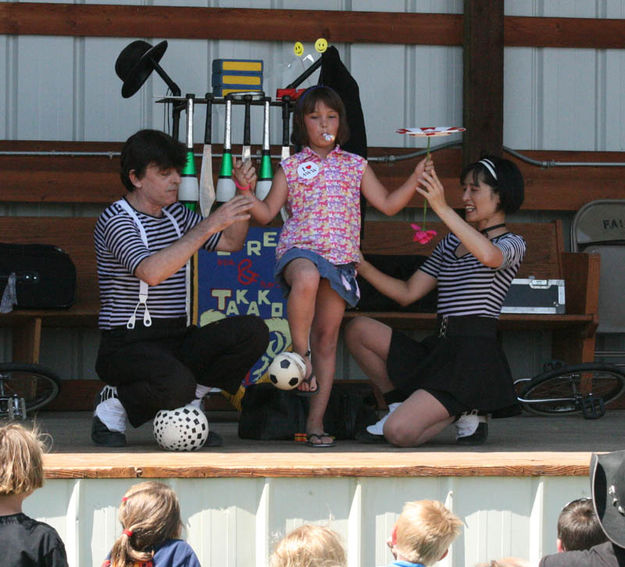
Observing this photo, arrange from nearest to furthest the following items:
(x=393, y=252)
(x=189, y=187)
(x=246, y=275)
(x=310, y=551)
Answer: (x=310, y=551), (x=189, y=187), (x=246, y=275), (x=393, y=252)

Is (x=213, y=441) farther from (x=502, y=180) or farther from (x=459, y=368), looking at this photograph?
(x=502, y=180)

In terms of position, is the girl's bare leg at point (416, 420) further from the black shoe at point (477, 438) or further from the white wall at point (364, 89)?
the white wall at point (364, 89)

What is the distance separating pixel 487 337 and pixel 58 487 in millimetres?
1778

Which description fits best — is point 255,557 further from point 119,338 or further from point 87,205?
point 87,205

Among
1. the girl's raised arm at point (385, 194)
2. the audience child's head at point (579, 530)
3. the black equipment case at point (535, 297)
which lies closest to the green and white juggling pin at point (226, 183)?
the girl's raised arm at point (385, 194)

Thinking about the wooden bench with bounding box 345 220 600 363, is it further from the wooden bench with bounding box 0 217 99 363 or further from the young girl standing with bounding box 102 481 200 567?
the young girl standing with bounding box 102 481 200 567

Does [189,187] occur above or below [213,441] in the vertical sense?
above

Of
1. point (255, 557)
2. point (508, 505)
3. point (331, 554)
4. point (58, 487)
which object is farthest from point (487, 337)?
point (331, 554)

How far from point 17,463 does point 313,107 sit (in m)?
2.12

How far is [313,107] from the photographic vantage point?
426cm

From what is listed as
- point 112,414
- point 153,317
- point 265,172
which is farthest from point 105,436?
point 265,172

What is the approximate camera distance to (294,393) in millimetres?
4285

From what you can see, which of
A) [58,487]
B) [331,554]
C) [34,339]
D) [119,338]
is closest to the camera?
[331,554]

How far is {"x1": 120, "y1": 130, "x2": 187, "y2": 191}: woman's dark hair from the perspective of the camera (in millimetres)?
4180
